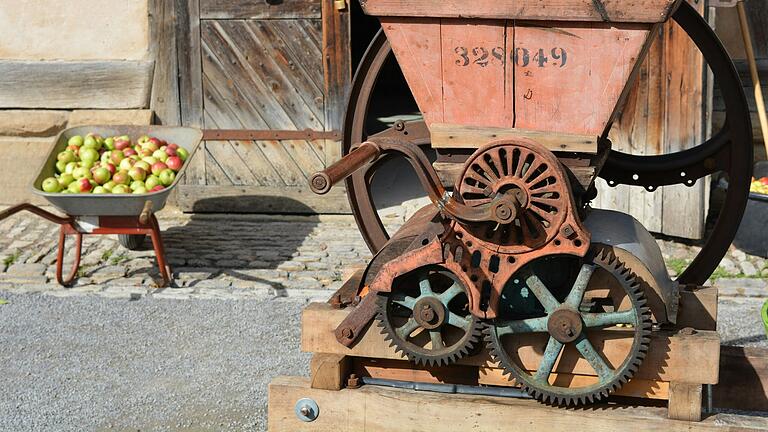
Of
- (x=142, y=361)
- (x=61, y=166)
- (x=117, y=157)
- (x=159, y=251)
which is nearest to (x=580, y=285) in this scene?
(x=142, y=361)

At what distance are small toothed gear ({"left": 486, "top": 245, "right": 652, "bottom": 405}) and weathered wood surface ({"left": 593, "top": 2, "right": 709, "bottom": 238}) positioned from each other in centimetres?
351

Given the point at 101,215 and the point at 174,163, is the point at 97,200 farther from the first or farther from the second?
the point at 174,163

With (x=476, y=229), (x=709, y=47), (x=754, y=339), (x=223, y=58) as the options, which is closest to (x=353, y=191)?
(x=476, y=229)

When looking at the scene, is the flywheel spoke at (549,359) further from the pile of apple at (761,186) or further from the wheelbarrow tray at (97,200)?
the pile of apple at (761,186)

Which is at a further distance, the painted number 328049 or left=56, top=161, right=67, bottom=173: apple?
left=56, top=161, right=67, bottom=173: apple

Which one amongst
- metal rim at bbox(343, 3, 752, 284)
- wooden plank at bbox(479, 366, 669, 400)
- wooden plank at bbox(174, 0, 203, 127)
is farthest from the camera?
wooden plank at bbox(174, 0, 203, 127)

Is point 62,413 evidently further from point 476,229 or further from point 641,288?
point 641,288

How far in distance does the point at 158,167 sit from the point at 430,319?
3400 mm

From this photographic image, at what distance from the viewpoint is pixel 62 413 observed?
4008 mm

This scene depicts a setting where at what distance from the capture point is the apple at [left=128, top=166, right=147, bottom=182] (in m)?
5.80

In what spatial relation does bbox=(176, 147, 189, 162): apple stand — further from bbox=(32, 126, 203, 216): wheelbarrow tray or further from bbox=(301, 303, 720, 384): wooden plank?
bbox=(301, 303, 720, 384): wooden plank

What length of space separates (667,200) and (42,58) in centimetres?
439

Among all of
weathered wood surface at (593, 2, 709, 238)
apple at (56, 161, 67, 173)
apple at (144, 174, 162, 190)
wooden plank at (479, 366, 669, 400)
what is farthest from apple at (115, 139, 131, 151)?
wooden plank at (479, 366, 669, 400)

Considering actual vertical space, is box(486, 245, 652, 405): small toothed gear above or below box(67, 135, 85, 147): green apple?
below
